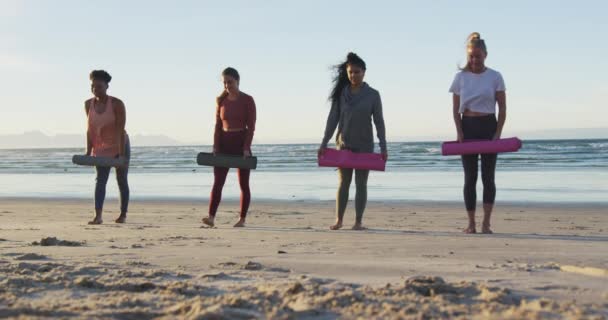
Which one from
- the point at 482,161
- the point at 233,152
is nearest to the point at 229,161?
the point at 233,152

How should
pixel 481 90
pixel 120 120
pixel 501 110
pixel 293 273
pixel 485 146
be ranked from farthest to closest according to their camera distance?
pixel 120 120
pixel 501 110
pixel 481 90
pixel 485 146
pixel 293 273

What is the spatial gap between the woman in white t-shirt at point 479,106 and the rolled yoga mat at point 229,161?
1863 mm

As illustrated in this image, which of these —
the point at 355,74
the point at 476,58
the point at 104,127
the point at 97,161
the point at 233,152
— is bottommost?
the point at 97,161

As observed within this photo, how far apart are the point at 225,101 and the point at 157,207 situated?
13.1 ft

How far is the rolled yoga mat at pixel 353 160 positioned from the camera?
6.47m

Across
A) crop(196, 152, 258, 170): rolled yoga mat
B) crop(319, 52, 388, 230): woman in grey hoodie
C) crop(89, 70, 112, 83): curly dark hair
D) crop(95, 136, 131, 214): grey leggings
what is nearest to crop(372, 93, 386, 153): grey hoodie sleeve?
crop(319, 52, 388, 230): woman in grey hoodie

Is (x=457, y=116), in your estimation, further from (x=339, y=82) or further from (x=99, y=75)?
(x=99, y=75)

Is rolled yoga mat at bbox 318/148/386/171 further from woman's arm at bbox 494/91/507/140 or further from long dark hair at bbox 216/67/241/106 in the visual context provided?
long dark hair at bbox 216/67/241/106

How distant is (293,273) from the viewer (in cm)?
384

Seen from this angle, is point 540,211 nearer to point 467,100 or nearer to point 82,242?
point 467,100

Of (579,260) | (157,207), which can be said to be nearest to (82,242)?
(579,260)

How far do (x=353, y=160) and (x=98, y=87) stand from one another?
8.71 feet

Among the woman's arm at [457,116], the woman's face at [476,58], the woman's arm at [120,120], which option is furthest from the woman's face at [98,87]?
the woman's face at [476,58]

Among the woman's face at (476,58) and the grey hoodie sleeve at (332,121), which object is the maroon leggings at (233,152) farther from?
the woman's face at (476,58)
